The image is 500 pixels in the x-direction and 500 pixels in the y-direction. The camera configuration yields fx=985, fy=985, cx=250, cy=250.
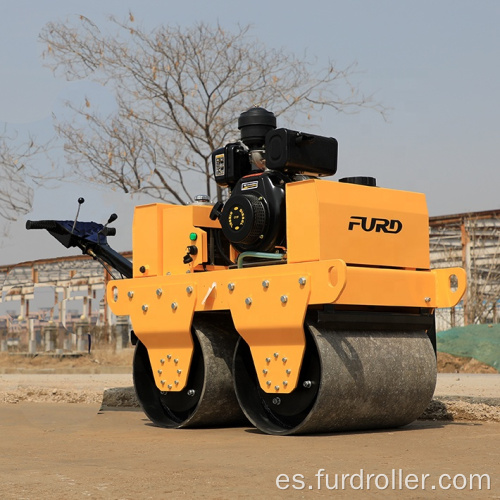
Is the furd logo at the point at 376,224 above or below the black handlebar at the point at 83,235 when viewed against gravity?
below

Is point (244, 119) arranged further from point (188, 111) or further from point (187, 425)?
point (188, 111)

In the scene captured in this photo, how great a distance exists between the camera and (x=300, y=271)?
680 cm

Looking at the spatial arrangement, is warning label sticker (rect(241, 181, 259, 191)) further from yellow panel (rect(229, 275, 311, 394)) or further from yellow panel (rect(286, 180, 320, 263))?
yellow panel (rect(229, 275, 311, 394))

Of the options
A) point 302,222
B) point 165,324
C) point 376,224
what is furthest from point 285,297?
point 165,324

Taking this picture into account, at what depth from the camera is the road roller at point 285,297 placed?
679 cm

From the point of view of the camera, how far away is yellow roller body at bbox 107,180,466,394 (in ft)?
22.3

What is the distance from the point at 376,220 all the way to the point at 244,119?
1.42 m

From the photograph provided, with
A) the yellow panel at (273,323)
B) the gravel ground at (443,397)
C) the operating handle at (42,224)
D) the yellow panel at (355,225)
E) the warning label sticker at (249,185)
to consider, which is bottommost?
the gravel ground at (443,397)

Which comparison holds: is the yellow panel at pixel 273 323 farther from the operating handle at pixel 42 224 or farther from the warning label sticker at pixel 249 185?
the operating handle at pixel 42 224

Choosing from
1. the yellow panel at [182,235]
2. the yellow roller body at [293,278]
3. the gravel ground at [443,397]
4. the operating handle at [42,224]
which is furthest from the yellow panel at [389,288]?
the operating handle at [42,224]

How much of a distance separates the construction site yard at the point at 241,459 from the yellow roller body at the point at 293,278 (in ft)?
2.09

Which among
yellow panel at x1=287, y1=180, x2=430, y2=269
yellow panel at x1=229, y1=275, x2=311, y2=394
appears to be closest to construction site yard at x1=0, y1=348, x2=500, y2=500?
yellow panel at x1=229, y1=275, x2=311, y2=394

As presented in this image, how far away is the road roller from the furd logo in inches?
0.4

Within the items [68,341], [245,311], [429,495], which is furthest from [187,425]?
[68,341]
